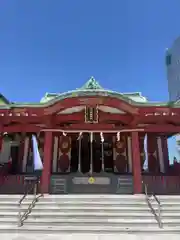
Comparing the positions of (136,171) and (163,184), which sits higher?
(136,171)

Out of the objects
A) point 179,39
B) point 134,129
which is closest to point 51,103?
point 134,129

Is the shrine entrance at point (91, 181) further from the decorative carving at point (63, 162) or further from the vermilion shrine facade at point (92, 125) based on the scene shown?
the decorative carving at point (63, 162)

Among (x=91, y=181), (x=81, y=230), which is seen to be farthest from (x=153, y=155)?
(x=81, y=230)

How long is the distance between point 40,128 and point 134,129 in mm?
4266

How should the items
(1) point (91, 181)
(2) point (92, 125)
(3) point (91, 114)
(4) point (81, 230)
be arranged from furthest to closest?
(2) point (92, 125)
(1) point (91, 181)
(3) point (91, 114)
(4) point (81, 230)

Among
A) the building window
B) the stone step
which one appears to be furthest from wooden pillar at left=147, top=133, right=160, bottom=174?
the building window

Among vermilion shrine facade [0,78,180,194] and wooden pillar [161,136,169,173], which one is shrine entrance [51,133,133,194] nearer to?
vermilion shrine facade [0,78,180,194]

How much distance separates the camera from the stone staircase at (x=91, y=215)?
6.76m

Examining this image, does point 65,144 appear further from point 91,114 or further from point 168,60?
point 168,60

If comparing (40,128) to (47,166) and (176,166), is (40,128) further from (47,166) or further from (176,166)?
(176,166)

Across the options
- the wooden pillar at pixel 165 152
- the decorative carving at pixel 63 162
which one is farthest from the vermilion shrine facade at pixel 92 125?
the wooden pillar at pixel 165 152

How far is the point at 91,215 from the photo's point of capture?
7461 mm

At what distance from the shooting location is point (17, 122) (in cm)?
1052

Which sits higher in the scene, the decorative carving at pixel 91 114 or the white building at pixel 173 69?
the white building at pixel 173 69
